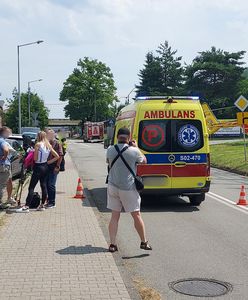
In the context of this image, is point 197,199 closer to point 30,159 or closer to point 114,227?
point 30,159

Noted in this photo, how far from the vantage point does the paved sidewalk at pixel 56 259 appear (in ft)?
17.3

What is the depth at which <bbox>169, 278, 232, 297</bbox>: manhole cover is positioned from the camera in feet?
18.0

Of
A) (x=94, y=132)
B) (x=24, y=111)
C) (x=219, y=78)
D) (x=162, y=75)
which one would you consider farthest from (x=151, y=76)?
(x=24, y=111)

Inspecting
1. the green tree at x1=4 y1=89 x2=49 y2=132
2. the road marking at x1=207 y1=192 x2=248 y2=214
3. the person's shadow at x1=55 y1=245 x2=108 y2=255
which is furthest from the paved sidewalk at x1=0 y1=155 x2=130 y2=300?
the green tree at x1=4 y1=89 x2=49 y2=132

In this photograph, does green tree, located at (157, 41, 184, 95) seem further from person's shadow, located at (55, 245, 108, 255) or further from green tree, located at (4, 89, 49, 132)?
person's shadow, located at (55, 245, 108, 255)

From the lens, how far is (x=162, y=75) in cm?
8556

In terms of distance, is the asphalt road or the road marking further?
the road marking

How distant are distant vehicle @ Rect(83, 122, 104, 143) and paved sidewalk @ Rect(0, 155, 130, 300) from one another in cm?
6148

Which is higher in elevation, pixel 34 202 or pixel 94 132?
pixel 94 132

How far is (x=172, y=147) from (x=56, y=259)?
533 centimetres

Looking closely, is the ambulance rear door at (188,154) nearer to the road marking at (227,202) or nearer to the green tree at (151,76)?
the road marking at (227,202)

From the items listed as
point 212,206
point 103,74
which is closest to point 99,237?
point 212,206

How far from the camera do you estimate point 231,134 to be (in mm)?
61188

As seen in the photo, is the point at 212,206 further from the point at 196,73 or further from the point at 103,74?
the point at 103,74
